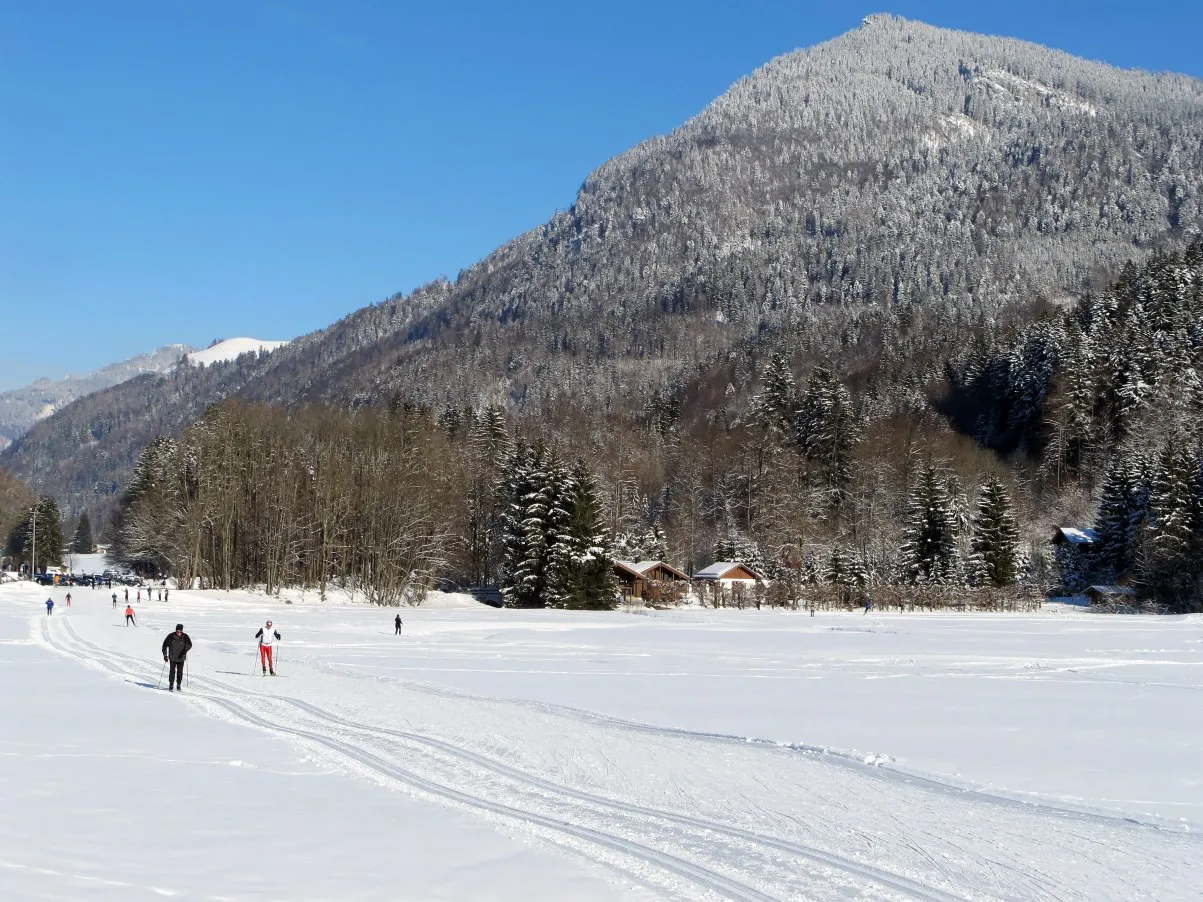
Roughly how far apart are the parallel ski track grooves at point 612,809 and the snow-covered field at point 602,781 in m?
0.04

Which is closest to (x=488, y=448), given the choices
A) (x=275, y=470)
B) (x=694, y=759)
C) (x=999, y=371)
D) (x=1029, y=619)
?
(x=275, y=470)

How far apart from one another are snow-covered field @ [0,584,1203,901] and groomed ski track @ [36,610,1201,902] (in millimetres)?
38

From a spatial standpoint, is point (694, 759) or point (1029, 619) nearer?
point (694, 759)

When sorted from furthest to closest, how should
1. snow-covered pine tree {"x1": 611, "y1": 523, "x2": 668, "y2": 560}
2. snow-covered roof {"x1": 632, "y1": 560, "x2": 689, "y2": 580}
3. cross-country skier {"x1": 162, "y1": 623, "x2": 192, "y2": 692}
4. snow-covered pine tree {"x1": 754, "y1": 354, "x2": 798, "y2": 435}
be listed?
snow-covered pine tree {"x1": 754, "y1": 354, "x2": 798, "y2": 435}
snow-covered pine tree {"x1": 611, "y1": 523, "x2": 668, "y2": 560}
snow-covered roof {"x1": 632, "y1": 560, "x2": 689, "y2": 580}
cross-country skier {"x1": 162, "y1": 623, "x2": 192, "y2": 692}

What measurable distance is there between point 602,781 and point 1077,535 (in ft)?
250

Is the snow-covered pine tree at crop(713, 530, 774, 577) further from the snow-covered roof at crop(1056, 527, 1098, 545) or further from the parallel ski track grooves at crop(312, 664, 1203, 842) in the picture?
the parallel ski track grooves at crop(312, 664, 1203, 842)

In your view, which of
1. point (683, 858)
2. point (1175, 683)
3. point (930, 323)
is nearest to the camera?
point (683, 858)

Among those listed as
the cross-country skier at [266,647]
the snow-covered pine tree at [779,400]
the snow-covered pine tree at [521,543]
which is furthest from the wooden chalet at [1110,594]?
the cross-country skier at [266,647]

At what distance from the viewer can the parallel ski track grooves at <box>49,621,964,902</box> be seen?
8.37 meters

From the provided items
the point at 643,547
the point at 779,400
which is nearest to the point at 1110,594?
the point at 643,547

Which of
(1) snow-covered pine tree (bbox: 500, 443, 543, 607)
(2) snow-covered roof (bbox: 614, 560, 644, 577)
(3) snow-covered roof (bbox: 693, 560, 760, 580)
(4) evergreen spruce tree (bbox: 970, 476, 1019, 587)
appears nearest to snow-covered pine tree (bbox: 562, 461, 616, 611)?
(1) snow-covered pine tree (bbox: 500, 443, 543, 607)

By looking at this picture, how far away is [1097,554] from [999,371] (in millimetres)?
38171

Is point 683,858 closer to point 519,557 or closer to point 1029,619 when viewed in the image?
point 1029,619

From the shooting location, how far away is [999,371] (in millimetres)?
107750
